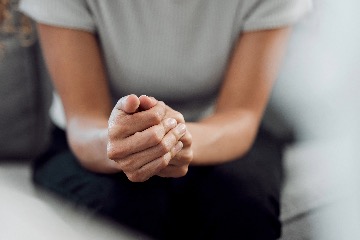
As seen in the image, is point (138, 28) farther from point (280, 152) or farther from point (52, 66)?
point (280, 152)

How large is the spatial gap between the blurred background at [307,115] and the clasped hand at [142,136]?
24 centimetres

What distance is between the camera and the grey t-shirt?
0.83 meters

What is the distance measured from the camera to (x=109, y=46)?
0.85 metres

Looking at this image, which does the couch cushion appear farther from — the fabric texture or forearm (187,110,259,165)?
forearm (187,110,259,165)

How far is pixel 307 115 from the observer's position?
104 cm

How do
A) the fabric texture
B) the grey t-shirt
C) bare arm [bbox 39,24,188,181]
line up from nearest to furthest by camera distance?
bare arm [bbox 39,24,188,181] < the grey t-shirt < the fabric texture

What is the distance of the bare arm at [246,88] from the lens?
0.84 metres

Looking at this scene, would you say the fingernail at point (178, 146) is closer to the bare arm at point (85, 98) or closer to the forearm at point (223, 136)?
the bare arm at point (85, 98)

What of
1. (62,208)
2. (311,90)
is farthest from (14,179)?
(311,90)

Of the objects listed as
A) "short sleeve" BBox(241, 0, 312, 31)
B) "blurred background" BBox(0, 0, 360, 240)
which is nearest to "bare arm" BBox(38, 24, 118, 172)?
"blurred background" BBox(0, 0, 360, 240)

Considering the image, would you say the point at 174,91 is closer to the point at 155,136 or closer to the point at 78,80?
the point at 78,80

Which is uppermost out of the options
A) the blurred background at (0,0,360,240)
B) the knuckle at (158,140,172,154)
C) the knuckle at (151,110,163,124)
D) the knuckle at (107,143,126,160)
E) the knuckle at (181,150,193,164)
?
the knuckle at (151,110,163,124)

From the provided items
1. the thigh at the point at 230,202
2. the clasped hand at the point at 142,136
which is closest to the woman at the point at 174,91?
the thigh at the point at 230,202

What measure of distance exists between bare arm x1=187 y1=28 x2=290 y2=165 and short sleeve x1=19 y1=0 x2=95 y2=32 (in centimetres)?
22
